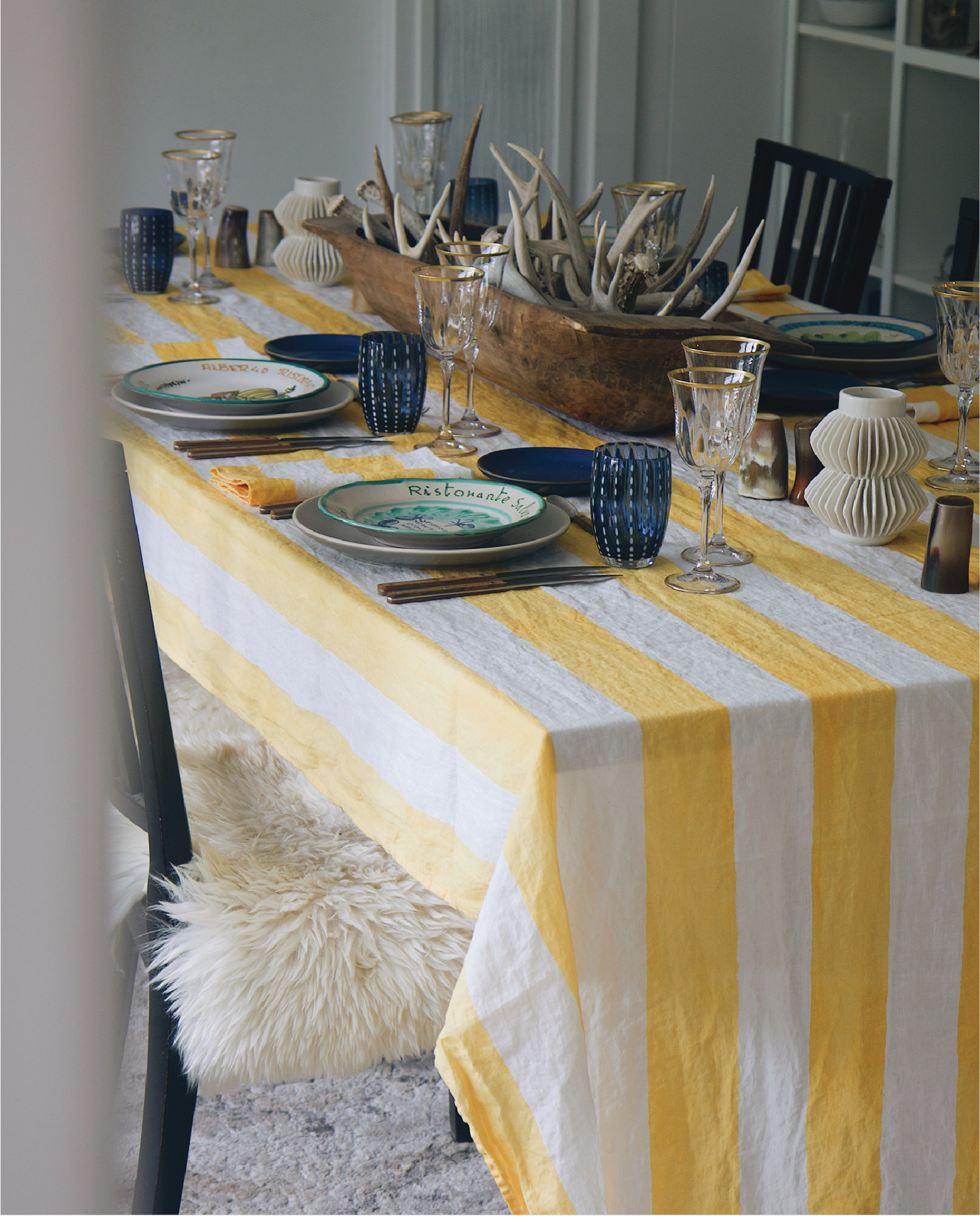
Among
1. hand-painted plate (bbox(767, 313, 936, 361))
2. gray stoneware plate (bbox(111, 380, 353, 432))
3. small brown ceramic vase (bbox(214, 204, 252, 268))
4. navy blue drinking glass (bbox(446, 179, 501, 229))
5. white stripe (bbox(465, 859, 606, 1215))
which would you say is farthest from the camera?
navy blue drinking glass (bbox(446, 179, 501, 229))

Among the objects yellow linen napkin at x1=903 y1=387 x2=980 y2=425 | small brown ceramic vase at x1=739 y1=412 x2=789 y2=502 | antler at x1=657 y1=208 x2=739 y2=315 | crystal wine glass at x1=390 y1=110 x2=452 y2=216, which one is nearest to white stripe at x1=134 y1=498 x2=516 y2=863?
small brown ceramic vase at x1=739 y1=412 x2=789 y2=502

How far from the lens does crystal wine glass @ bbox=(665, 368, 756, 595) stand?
99cm

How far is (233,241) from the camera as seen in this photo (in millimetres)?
2279

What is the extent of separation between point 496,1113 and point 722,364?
550 mm

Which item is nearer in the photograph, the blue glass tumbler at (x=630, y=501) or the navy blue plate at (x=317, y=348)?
the blue glass tumbler at (x=630, y=501)

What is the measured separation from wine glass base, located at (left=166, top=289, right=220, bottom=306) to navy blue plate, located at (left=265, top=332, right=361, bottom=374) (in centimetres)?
32

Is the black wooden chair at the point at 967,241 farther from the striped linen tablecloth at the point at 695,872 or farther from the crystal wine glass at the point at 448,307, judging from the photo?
the striped linen tablecloth at the point at 695,872

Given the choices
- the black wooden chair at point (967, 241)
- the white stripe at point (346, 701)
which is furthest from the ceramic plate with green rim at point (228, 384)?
the black wooden chair at point (967, 241)

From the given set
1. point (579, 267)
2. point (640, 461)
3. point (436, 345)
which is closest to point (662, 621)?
point (640, 461)

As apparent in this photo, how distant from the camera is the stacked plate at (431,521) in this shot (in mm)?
Result: 1055

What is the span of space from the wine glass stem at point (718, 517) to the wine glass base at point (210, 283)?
1.19 meters

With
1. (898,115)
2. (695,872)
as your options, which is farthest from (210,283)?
(898,115)

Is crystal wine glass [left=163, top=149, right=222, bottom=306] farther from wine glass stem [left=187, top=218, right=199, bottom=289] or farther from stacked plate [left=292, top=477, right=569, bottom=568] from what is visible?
stacked plate [left=292, top=477, right=569, bottom=568]

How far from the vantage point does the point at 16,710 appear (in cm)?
23
